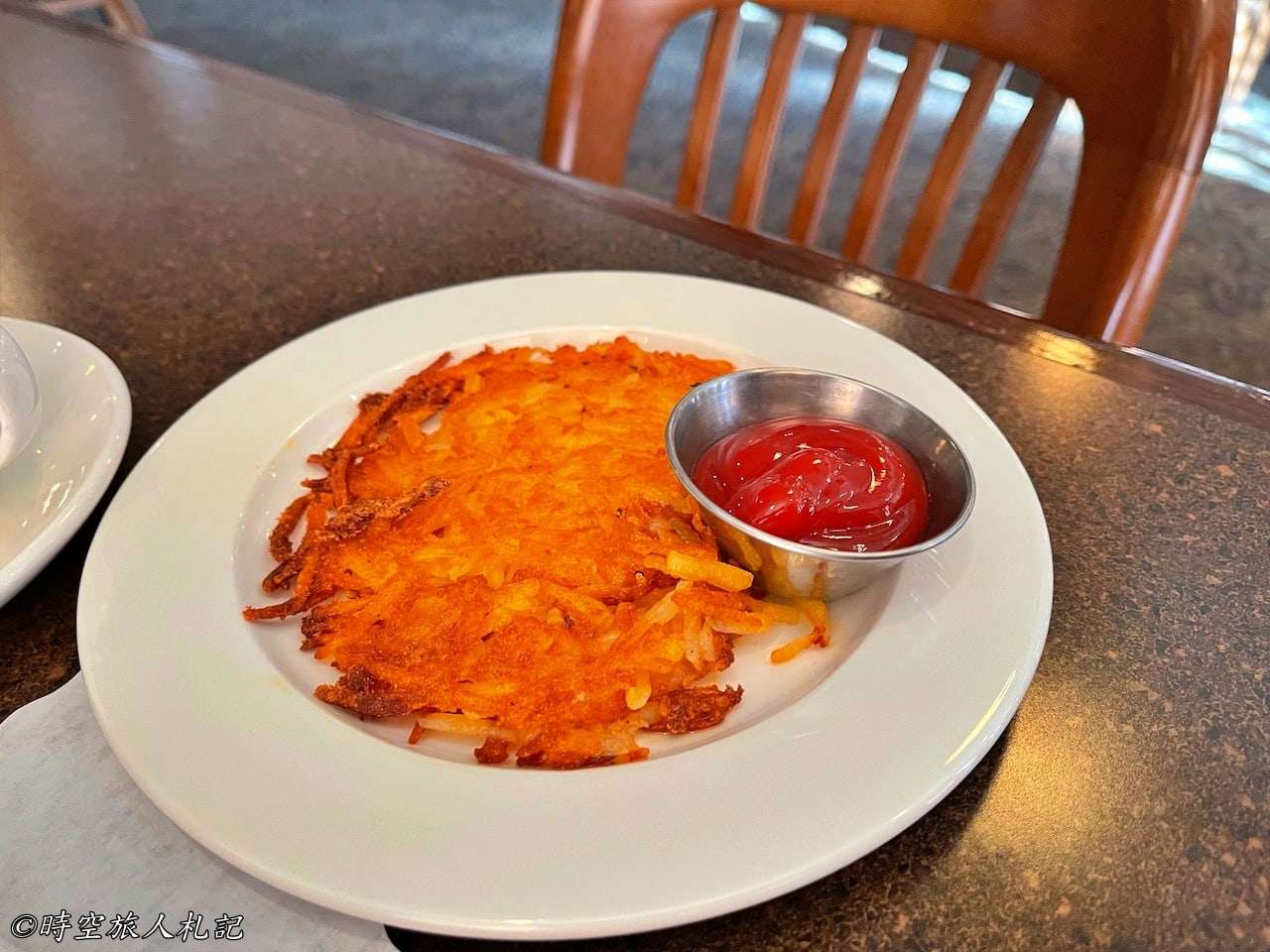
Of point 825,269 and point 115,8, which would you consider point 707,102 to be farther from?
point 115,8

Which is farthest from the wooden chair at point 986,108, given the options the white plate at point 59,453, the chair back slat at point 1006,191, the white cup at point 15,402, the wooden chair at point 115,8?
the wooden chair at point 115,8

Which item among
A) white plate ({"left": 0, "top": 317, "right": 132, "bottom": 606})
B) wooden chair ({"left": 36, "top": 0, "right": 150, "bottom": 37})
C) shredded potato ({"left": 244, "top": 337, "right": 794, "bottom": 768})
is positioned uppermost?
shredded potato ({"left": 244, "top": 337, "right": 794, "bottom": 768})

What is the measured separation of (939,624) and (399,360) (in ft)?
2.72

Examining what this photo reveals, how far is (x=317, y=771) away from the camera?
2.72 feet

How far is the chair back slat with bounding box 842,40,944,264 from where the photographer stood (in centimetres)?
174

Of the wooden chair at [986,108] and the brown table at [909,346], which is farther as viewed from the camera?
the wooden chair at [986,108]

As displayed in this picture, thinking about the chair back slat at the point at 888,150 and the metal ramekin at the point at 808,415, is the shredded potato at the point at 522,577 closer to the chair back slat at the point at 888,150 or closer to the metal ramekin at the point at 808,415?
the metal ramekin at the point at 808,415

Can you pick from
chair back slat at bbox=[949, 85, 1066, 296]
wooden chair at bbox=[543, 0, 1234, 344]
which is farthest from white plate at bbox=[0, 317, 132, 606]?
chair back slat at bbox=[949, 85, 1066, 296]

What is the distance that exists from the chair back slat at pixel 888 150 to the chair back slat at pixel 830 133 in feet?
0.24

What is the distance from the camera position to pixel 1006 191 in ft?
5.63

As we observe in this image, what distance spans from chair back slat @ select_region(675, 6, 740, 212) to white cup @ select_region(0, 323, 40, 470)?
3.92 ft

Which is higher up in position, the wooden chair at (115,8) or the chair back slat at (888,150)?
the chair back slat at (888,150)

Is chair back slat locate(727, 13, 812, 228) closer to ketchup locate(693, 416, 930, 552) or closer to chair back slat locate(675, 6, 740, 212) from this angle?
chair back slat locate(675, 6, 740, 212)

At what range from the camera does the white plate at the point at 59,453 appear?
40.1 inches
